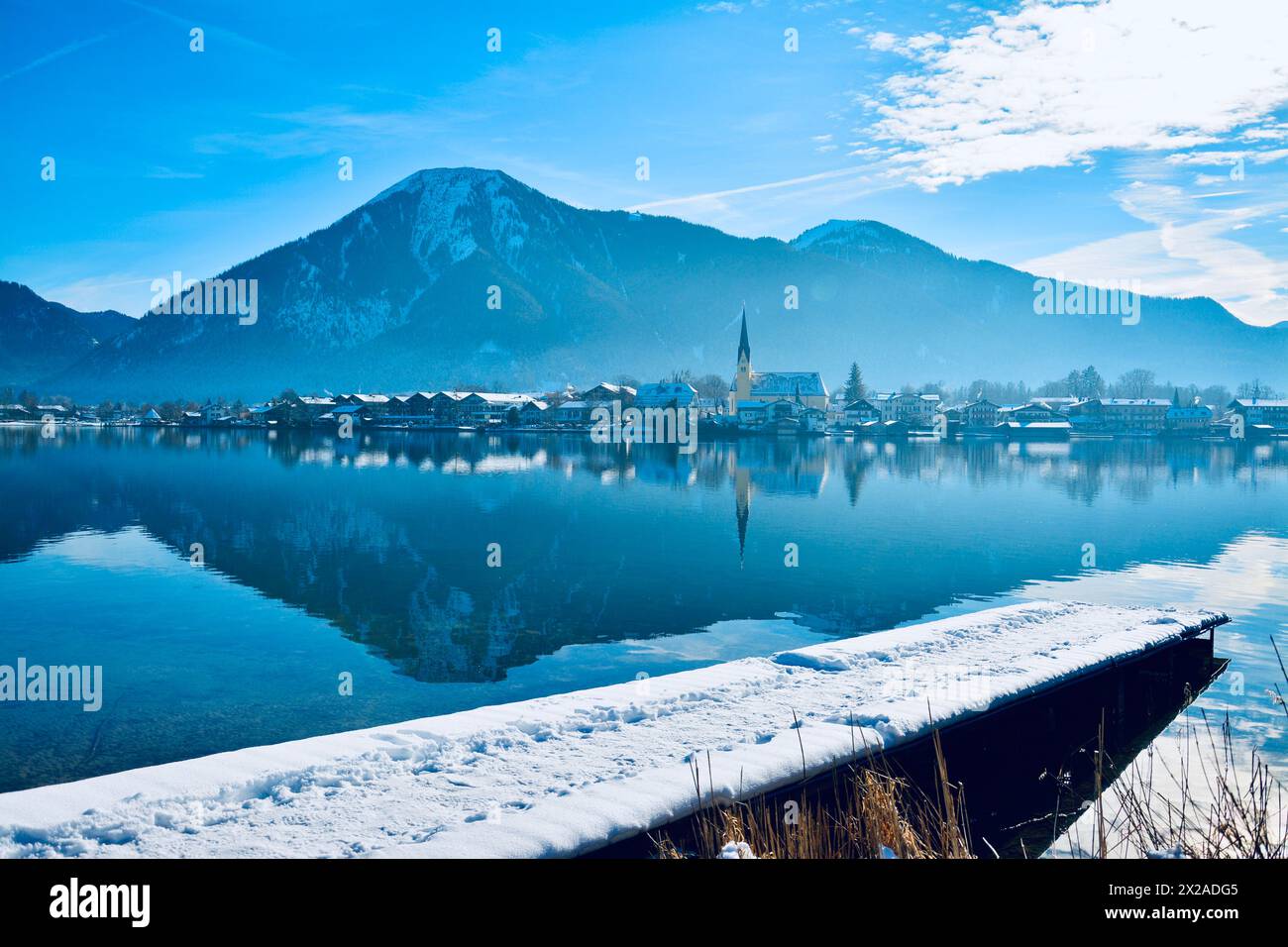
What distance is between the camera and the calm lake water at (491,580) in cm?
1252

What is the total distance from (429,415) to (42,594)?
142367 millimetres

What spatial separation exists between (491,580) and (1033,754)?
1420 cm

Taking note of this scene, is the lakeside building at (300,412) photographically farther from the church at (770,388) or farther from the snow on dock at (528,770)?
the snow on dock at (528,770)

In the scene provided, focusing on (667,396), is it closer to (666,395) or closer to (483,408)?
(666,395)

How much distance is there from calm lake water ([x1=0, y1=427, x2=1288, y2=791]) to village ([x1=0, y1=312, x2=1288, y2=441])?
280 ft

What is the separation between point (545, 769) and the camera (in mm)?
8016

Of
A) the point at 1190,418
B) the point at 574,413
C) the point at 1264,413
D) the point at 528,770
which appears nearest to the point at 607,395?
the point at 574,413

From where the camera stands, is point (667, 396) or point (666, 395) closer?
point (667, 396)

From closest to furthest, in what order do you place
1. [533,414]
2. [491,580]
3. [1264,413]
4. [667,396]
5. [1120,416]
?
[491,580]
[1264,413]
[667,396]
[533,414]
[1120,416]

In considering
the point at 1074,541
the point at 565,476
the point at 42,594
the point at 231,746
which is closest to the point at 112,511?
the point at 42,594

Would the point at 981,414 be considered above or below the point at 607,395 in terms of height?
below

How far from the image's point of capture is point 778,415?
462 feet

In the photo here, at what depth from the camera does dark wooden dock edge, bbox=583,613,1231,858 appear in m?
8.19

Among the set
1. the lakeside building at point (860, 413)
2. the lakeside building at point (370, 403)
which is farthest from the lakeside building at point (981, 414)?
the lakeside building at point (370, 403)
